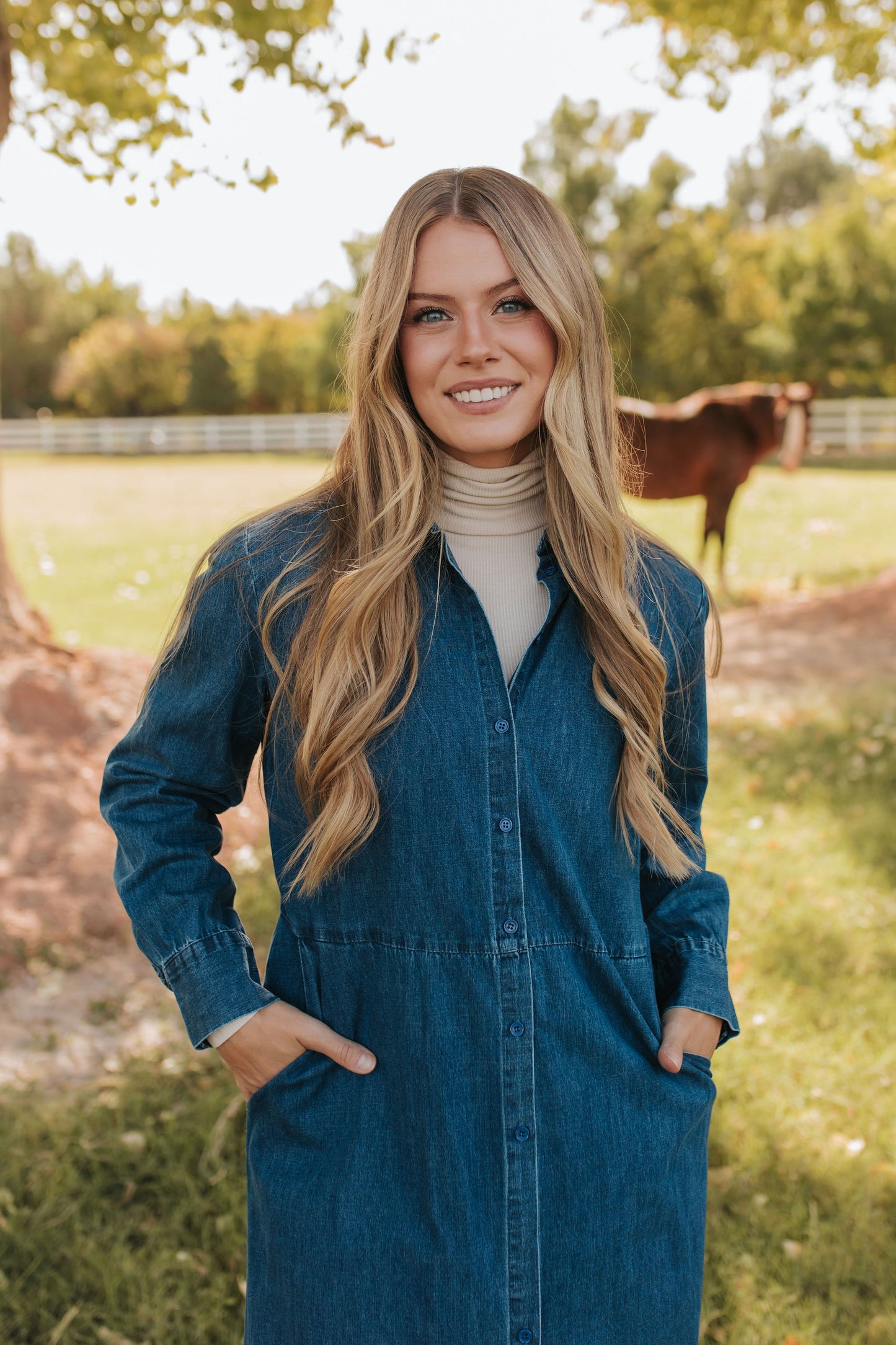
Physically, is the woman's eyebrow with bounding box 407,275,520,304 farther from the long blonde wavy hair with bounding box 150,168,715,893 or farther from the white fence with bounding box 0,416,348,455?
the white fence with bounding box 0,416,348,455

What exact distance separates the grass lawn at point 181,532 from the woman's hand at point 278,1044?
6860 mm

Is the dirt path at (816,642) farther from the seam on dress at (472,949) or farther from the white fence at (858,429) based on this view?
the white fence at (858,429)

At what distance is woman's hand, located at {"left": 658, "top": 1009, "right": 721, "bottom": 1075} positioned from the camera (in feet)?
5.41

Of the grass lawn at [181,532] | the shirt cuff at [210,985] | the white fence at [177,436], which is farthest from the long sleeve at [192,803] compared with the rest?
the white fence at [177,436]

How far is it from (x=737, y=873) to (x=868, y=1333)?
2.30 m

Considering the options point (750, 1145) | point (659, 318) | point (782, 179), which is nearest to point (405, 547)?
point (750, 1145)

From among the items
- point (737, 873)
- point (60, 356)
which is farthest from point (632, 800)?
point (60, 356)

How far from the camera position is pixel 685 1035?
1.71 meters

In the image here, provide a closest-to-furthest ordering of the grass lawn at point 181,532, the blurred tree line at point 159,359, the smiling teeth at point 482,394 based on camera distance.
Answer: the smiling teeth at point 482,394, the grass lawn at point 181,532, the blurred tree line at point 159,359

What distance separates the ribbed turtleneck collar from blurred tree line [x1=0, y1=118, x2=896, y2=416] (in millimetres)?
19726

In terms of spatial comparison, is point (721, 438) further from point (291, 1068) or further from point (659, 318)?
point (659, 318)

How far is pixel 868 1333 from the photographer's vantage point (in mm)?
2576

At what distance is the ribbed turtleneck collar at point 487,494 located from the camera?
1.75m

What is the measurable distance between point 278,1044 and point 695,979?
2.25ft
